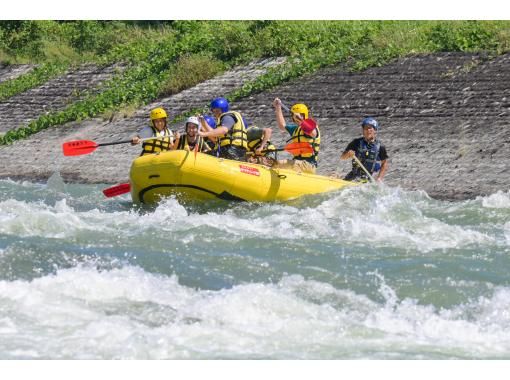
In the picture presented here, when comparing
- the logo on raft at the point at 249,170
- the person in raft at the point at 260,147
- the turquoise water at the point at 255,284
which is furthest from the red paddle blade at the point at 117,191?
the logo on raft at the point at 249,170

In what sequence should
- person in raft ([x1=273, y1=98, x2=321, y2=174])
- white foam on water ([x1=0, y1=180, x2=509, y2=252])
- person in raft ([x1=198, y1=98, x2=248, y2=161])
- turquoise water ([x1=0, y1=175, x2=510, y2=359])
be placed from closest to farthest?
turquoise water ([x1=0, y1=175, x2=510, y2=359]), white foam on water ([x1=0, y1=180, x2=509, y2=252]), person in raft ([x1=198, y1=98, x2=248, y2=161]), person in raft ([x1=273, y1=98, x2=321, y2=174])

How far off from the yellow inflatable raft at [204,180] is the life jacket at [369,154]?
3.80 feet

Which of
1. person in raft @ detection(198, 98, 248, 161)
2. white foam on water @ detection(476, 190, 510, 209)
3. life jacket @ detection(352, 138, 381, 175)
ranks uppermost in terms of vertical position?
person in raft @ detection(198, 98, 248, 161)

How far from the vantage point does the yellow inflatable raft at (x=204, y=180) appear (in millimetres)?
13211

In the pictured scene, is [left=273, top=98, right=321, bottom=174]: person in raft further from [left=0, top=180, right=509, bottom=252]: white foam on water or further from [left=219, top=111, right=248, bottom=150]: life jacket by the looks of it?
[left=0, top=180, right=509, bottom=252]: white foam on water

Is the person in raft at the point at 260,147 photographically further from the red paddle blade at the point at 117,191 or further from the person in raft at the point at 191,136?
the red paddle blade at the point at 117,191

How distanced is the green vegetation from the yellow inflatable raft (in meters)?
7.02

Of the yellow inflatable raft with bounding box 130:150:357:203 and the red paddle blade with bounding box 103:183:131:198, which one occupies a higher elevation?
the yellow inflatable raft with bounding box 130:150:357:203

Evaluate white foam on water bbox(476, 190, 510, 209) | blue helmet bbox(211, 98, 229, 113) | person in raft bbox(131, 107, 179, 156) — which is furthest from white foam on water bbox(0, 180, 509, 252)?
blue helmet bbox(211, 98, 229, 113)

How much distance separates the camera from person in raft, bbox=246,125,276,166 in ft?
47.0

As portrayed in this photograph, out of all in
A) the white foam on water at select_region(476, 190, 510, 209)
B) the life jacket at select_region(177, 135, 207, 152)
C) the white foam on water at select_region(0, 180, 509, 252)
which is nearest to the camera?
the white foam on water at select_region(0, 180, 509, 252)

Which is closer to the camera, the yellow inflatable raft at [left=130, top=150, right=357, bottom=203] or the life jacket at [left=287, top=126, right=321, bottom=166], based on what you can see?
the yellow inflatable raft at [left=130, top=150, right=357, bottom=203]

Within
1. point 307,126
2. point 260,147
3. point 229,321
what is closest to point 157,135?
point 260,147

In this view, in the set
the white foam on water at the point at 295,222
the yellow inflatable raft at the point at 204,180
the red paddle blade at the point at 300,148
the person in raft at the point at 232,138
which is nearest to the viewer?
the white foam on water at the point at 295,222
